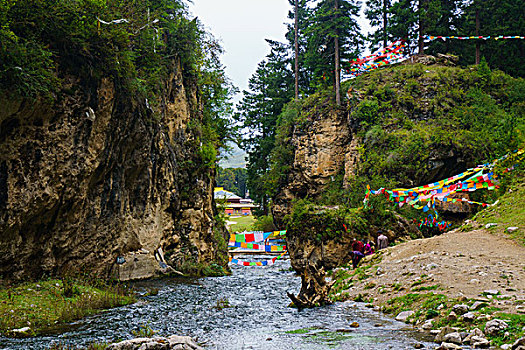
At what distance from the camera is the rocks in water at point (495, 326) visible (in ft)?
17.2

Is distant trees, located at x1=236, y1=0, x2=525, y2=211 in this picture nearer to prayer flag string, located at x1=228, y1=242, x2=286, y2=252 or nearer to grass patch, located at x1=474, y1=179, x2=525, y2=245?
prayer flag string, located at x1=228, y1=242, x2=286, y2=252

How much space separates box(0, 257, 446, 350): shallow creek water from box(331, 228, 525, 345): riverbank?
68 cm

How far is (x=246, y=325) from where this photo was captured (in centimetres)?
789

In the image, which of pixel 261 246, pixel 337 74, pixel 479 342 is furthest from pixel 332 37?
pixel 479 342

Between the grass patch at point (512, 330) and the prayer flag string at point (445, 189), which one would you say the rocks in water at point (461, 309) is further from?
the prayer flag string at point (445, 189)

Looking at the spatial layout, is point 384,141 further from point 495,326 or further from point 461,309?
point 495,326

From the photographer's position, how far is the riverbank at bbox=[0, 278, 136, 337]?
7.09m

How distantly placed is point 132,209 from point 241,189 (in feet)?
300

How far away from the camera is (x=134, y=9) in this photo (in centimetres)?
1462

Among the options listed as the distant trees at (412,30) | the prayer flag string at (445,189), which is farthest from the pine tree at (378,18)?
the prayer flag string at (445,189)

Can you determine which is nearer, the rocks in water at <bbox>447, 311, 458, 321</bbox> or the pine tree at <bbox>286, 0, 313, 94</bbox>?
the rocks in water at <bbox>447, 311, 458, 321</bbox>

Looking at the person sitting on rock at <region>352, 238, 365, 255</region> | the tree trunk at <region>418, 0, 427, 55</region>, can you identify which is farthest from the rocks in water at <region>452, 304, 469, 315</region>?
the tree trunk at <region>418, 0, 427, 55</region>

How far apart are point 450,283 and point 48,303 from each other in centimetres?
929

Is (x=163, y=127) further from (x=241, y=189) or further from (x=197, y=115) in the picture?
(x=241, y=189)
